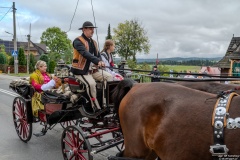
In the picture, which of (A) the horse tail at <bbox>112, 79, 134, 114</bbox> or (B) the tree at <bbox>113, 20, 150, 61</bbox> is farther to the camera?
(B) the tree at <bbox>113, 20, 150, 61</bbox>

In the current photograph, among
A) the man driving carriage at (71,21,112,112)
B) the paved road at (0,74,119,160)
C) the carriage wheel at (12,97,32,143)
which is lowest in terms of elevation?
the paved road at (0,74,119,160)

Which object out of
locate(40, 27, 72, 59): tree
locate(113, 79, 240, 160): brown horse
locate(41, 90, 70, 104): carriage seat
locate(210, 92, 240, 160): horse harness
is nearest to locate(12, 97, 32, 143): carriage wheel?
locate(41, 90, 70, 104): carriage seat

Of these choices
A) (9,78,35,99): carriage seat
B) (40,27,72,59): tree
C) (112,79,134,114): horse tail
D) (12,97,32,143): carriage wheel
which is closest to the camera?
(112,79,134,114): horse tail

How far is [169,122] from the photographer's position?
2729mm

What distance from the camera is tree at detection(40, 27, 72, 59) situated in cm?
6731

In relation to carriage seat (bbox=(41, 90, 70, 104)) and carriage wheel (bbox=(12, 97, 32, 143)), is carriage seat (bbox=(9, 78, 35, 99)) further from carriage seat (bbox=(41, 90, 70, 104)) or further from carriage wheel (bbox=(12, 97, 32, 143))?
carriage seat (bbox=(41, 90, 70, 104))

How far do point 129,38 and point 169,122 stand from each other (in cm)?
4176

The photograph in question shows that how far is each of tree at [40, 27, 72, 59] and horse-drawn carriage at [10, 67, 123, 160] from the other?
6232 cm

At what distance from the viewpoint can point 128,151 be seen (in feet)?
10.3

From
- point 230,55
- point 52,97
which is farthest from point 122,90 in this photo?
point 230,55

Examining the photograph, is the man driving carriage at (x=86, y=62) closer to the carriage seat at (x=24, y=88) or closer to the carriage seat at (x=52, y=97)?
the carriage seat at (x=52, y=97)

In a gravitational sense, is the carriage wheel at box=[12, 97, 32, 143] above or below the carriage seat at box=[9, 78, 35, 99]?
below

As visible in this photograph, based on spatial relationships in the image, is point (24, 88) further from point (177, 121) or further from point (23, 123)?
point (177, 121)

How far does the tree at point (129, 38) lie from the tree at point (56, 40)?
85.7 ft
